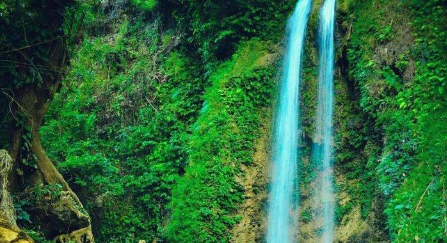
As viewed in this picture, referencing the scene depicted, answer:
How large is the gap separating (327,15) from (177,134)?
4.89 metres

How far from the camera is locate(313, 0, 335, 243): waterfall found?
403 inches

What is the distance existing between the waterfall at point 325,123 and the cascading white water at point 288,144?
50 centimetres

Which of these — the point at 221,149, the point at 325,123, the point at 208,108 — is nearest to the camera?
the point at 221,149

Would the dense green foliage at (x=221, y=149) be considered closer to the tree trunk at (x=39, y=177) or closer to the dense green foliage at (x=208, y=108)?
the dense green foliage at (x=208, y=108)

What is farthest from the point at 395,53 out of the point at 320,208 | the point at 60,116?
the point at 60,116

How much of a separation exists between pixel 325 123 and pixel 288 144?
98 centimetres

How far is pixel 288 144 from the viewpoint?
1100 centimetres

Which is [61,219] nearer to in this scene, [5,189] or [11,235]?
[5,189]

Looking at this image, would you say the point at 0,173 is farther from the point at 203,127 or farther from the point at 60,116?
the point at 60,116

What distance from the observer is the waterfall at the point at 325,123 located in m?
10.2

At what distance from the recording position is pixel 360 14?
11.0 meters

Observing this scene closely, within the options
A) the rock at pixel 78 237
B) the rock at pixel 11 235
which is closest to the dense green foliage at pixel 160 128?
the rock at pixel 78 237

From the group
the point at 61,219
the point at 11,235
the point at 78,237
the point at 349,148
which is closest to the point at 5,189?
the point at 61,219

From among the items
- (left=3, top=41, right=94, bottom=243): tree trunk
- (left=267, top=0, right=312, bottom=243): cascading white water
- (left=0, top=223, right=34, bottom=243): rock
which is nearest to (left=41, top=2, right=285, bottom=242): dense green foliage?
(left=267, top=0, right=312, bottom=243): cascading white water
